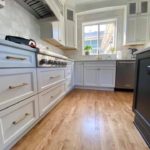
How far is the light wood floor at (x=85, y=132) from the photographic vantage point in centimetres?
97

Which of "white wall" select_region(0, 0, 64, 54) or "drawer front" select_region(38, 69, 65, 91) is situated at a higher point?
"white wall" select_region(0, 0, 64, 54)

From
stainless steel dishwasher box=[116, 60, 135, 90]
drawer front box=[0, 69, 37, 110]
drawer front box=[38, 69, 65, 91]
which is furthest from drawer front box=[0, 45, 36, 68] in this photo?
stainless steel dishwasher box=[116, 60, 135, 90]

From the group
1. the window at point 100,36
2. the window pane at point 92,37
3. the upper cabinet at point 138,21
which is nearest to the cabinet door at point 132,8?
the upper cabinet at point 138,21

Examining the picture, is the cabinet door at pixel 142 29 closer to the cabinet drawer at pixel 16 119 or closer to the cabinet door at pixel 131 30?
the cabinet door at pixel 131 30

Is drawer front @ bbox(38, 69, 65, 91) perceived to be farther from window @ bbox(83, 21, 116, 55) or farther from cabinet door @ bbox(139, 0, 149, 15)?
cabinet door @ bbox(139, 0, 149, 15)

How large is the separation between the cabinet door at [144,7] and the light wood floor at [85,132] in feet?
9.42

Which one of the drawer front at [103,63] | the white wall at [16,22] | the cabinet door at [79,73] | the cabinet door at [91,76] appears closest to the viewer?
the white wall at [16,22]

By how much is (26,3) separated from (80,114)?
Answer: 192cm

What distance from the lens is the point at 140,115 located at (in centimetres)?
113

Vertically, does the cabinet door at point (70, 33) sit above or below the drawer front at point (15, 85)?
above

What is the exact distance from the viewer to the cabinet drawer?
2.68 ft

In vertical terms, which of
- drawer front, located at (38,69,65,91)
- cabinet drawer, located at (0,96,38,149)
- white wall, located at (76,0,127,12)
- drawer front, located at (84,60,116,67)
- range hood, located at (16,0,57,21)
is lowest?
cabinet drawer, located at (0,96,38,149)

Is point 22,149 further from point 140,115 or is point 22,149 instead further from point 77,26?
point 77,26

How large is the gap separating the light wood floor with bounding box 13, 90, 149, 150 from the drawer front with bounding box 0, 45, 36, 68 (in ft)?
2.41
